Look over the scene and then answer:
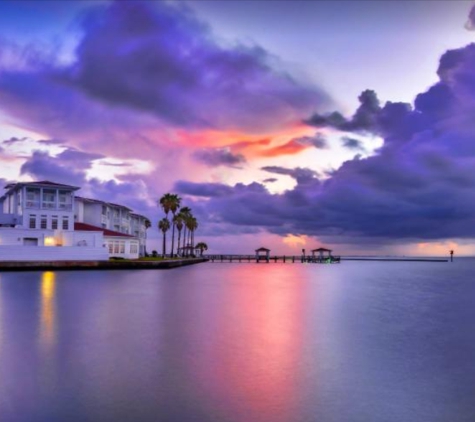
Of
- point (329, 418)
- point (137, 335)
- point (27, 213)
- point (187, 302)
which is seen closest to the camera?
point (329, 418)

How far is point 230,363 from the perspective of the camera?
14.0 metres

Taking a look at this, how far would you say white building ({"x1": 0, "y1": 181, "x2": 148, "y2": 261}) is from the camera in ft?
186

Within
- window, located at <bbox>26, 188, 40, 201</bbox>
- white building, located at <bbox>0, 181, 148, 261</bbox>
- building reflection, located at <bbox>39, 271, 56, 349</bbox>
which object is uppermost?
window, located at <bbox>26, 188, 40, 201</bbox>

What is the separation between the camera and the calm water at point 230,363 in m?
9.73

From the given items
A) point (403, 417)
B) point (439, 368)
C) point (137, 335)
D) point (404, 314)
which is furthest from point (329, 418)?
point (404, 314)

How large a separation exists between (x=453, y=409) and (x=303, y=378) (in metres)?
3.77

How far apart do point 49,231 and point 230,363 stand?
52.3 metres

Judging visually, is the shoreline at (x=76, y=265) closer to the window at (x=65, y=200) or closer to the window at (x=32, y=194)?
the window at (x=65, y=200)

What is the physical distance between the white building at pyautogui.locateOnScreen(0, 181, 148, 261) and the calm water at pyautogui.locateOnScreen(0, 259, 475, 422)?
30.8 m

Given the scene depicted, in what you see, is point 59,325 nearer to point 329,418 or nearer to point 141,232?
point 329,418

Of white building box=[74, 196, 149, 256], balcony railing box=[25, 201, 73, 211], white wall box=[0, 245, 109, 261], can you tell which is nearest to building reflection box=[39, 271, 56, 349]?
white wall box=[0, 245, 109, 261]

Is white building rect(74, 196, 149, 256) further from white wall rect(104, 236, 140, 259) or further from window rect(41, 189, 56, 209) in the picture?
window rect(41, 189, 56, 209)

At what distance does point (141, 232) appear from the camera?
10031 centimetres

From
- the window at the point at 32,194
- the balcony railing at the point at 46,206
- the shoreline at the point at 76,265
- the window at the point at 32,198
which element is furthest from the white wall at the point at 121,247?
the window at the point at 32,194
